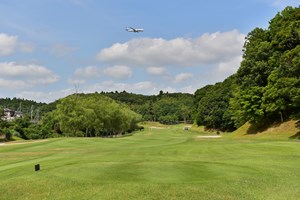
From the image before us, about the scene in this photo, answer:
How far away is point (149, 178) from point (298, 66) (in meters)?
34.4

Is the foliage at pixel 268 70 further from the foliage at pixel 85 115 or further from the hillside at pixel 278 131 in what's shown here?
the foliage at pixel 85 115

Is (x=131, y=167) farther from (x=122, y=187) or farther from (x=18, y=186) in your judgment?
(x=18, y=186)

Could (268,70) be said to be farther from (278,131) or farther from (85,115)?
(85,115)

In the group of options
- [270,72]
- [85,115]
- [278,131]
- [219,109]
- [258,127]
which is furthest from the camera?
[219,109]

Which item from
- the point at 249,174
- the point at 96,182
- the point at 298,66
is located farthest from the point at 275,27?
the point at 96,182

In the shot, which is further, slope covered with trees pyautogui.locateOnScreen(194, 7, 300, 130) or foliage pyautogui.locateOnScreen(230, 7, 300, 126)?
foliage pyautogui.locateOnScreen(230, 7, 300, 126)

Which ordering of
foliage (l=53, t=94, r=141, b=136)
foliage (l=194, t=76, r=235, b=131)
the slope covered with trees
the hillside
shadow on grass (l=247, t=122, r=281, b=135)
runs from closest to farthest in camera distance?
the slope covered with trees
the hillside
shadow on grass (l=247, t=122, r=281, b=135)
foliage (l=53, t=94, r=141, b=136)
foliage (l=194, t=76, r=235, b=131)

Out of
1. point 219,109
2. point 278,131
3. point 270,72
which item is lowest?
point 278,131

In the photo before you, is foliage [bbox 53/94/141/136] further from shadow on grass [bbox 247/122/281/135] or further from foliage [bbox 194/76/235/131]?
shadow on grass [bbox 247/122/281/135]

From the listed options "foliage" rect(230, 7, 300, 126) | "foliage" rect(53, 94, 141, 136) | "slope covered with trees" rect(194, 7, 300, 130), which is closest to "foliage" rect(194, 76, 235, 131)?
"foliage" rect(53, 94, 141, 136)

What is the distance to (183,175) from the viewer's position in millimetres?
15484

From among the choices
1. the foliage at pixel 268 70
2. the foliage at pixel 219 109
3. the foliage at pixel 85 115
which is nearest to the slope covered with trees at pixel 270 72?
Result: the foliage at pixel 268 70

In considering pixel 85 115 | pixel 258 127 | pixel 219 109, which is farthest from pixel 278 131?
pixel 219 109

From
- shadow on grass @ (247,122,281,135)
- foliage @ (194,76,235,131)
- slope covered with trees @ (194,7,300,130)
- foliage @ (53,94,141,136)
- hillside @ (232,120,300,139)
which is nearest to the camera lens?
slope covered with trees @ (194,7,300,130)
